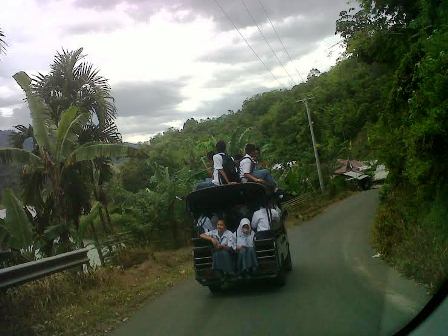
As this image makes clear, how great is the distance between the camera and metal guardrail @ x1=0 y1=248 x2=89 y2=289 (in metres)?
7.42

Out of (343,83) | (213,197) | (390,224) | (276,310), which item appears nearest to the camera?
(276,310)

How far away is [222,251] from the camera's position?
829 cm

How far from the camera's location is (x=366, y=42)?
1553cm

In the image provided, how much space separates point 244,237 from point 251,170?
3.72ft

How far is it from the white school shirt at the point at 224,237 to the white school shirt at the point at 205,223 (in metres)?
0.10

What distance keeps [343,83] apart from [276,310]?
2119 cm

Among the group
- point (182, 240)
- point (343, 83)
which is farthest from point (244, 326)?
point (343, 83)

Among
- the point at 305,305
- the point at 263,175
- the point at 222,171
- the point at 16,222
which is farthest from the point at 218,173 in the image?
the point at 16,222

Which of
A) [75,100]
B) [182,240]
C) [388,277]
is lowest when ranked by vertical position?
[388,277]

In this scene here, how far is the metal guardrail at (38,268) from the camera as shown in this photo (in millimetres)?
7423

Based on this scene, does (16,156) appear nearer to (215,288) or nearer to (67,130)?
(67,130)

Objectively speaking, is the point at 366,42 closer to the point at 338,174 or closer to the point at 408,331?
the point at 408,331

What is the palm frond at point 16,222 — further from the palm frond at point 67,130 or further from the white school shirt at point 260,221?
the white school shirt at point 260,221

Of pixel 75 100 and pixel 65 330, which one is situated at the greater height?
pixel 75 100
